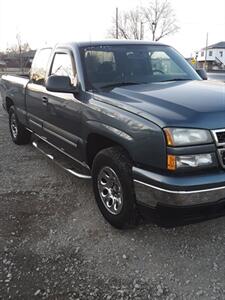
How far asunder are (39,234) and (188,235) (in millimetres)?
1444

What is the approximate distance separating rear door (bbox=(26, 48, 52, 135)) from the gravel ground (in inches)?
49.4

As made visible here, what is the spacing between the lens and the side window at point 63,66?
4133 millimetres

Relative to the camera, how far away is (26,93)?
18.4 feet

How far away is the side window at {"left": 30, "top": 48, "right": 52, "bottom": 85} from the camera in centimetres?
502

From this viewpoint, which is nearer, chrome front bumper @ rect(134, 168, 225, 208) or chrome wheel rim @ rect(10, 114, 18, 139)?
chrome front bumper @ rect(134, 168, 225, 208)

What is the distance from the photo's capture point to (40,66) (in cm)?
528

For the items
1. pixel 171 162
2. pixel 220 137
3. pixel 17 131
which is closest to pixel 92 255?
pixel 171 162

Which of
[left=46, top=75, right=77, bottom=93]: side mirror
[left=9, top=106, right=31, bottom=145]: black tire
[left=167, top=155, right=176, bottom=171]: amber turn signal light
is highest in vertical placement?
[left=46, top=75, right=77, bottom=93]: side mirror

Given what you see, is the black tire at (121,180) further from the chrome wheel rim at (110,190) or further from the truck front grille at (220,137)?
the truck front grille at (220,137)

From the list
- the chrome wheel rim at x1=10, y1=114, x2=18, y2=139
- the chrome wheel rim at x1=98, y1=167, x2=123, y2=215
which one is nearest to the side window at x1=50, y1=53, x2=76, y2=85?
the chrome wheel rim at x1=98, y1=167, x2=123, y2=215

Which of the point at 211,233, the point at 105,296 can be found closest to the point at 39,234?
the point at 105,296

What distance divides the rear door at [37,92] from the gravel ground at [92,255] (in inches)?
49.4

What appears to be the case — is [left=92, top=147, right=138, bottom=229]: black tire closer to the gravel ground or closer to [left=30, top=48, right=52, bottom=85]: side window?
the gravel ground

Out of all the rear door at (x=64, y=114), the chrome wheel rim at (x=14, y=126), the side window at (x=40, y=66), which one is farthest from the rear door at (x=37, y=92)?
the chrome wheel rim at (x=14, y=126)
